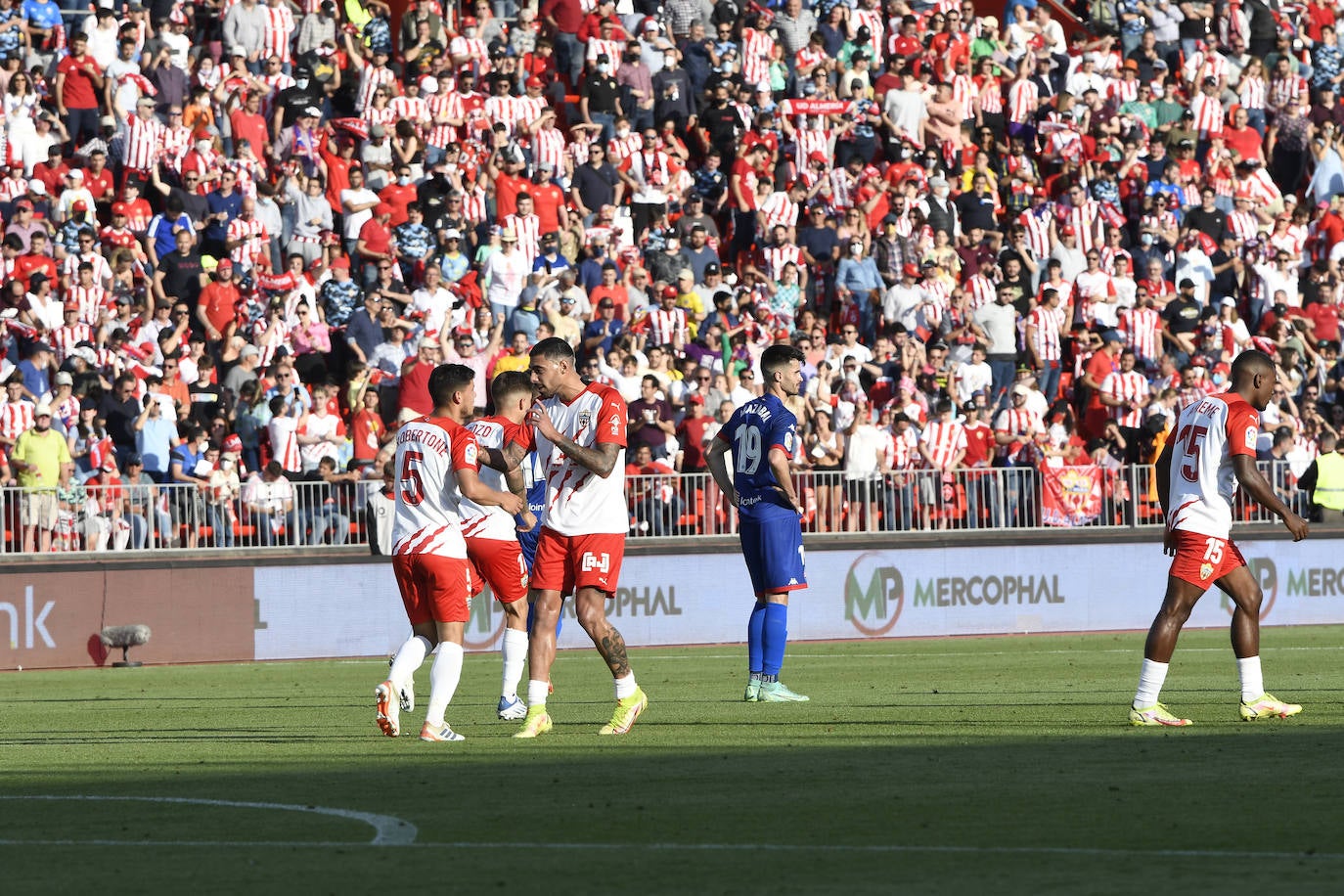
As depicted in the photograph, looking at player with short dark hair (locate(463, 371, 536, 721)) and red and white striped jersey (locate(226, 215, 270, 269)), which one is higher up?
red and white striped jersey (locate(226, 215, 270, 269))

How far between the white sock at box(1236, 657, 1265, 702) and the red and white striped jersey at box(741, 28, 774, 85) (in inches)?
773

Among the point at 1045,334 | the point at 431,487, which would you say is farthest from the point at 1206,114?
the point at 431,487

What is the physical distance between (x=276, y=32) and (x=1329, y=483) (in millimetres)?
14520

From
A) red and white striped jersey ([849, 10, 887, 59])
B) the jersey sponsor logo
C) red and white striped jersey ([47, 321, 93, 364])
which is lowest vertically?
the jersey sponsor logo

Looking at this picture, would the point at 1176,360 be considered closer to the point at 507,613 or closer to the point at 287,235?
the point at 287,235

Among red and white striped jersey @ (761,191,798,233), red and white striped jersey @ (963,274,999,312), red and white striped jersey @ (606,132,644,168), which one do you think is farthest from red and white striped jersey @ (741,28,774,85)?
red and white striped jersey @ (963,274,999,312)

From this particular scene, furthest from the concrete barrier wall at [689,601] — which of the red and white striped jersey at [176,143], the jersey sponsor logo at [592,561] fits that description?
the jersey sponsor logo at [592,561]

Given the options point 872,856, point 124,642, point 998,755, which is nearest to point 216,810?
point 872,856

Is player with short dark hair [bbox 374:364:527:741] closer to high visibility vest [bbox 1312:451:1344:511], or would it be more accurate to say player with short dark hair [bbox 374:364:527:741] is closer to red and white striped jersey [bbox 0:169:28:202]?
red and white striped jersey [bbox 0:169:28:202]

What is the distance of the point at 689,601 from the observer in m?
25.4

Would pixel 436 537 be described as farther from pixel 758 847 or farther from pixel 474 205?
pixel 474 205

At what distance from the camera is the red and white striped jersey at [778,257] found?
28.8 metres

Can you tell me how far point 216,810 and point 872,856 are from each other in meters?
3.13

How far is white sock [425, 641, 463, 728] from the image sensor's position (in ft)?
39.9
